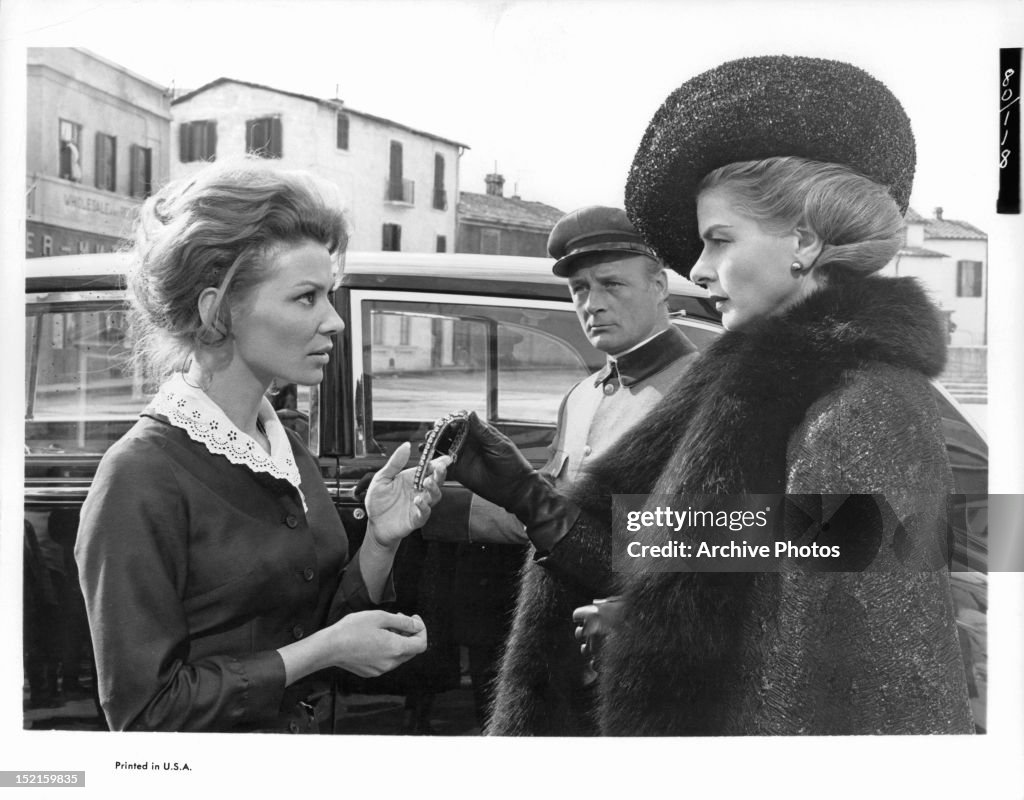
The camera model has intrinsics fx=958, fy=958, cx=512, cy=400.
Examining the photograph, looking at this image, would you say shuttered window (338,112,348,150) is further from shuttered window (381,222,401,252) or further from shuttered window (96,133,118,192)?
shuttered window (96,133,118,192)

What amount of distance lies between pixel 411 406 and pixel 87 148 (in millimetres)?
1041

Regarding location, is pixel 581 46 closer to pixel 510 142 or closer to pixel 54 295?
pixel 510 142

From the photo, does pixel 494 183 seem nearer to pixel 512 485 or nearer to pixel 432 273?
pixel 432 273

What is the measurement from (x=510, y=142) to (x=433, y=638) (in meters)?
1.25

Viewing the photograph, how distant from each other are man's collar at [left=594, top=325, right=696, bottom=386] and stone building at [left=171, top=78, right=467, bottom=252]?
0.52 m

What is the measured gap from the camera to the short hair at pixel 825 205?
217 cm

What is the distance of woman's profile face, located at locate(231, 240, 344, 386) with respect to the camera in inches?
86.4

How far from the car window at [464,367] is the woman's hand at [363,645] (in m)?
0.42

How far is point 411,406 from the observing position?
92.7 inches

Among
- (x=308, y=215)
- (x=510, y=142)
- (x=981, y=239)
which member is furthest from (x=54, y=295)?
(x=981, y=239)

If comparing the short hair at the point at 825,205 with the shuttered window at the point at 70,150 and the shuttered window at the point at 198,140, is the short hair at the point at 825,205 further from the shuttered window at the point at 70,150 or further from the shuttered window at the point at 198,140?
the shuttered window at the point at 70,150

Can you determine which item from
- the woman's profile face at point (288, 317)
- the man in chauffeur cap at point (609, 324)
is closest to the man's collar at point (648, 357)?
the man in chauffeur cap at point (609, 324)

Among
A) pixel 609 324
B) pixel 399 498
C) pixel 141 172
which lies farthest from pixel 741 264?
pixel 141 172

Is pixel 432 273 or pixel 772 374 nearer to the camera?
pixel 772 374
